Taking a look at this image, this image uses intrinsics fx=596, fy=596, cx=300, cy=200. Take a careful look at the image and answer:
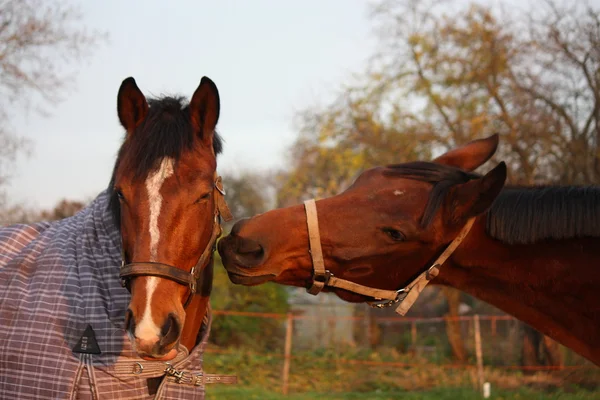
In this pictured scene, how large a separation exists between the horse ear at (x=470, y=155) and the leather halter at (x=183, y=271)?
4.40ft

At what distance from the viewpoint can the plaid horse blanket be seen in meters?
2.74

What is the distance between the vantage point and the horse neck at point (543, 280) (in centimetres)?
287

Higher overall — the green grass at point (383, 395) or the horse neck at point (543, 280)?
the horse neck at point (543, 280)

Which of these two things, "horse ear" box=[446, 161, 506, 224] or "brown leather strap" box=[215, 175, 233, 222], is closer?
"horse ear" box=[446, 161, 506, 224]

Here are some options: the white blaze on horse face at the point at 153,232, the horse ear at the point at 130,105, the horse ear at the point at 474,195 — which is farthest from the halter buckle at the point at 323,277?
the horse ear at the point at 130,105

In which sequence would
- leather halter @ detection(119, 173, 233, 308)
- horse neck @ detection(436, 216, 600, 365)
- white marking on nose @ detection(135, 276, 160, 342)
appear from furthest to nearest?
horse neck @ detection(436, 216, 600, 365), leather halter @ detection(119, 173, 233, 308), white marking on nose @ detection(135, 276, 160, 342)

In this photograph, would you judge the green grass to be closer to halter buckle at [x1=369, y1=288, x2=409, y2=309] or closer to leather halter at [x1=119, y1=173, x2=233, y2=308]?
halter buckle at [x1=369, y1=288, x2=409, y2=309]

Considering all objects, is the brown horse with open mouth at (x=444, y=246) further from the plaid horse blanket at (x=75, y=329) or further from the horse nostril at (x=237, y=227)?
the plaid horse blanket at (x=75, y=329)

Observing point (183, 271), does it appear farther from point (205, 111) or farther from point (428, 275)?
point (428, 275)

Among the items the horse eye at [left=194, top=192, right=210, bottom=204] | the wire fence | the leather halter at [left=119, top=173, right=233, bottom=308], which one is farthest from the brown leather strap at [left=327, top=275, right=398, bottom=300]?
the wire fence

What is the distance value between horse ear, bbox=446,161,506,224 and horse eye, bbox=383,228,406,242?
261 mm

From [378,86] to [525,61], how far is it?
13.6 feet

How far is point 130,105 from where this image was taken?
9.77ft

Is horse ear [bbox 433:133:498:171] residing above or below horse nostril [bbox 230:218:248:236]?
above
